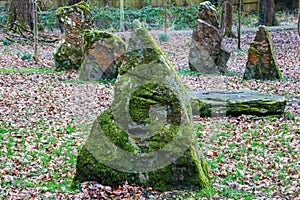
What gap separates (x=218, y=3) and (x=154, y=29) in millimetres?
5237

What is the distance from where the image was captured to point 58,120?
9570 mm

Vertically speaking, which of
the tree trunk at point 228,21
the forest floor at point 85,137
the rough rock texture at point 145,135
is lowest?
the forest floor at point 85,137

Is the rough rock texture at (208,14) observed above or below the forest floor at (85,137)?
above

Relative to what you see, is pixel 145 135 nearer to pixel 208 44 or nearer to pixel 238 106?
pixel 238 106

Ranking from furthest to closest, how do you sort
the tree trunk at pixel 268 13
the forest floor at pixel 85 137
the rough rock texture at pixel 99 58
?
1. the tree trunk at pixel 268 13
2. the rough rock texture at pixel 99 58
3. the forest floor at pixel 85 137

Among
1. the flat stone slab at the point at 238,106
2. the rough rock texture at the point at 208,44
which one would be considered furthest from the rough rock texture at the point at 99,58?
the flat stone slab at the point at 238,106

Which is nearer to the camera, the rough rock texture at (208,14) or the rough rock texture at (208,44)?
the rough rock texture at (208,44)

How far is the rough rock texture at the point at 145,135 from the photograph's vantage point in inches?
219

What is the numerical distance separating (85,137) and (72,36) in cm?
788

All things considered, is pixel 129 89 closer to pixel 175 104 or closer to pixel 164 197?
pixel 175 104

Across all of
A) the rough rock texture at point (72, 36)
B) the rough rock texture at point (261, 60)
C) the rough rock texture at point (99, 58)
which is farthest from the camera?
the rough rock texture at point (72, 36)

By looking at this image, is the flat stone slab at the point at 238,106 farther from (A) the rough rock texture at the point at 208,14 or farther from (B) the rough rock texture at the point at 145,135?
(A) the rough rock texture at the point at 208,14

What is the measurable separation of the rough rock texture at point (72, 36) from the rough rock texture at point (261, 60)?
17.7 ft

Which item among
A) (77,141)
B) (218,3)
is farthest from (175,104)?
(218,3)
